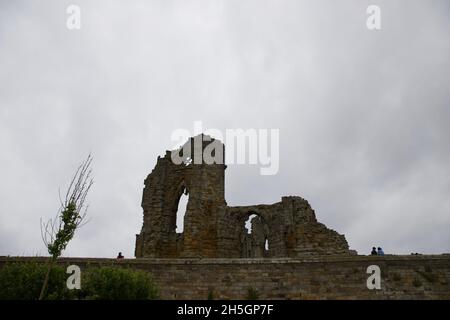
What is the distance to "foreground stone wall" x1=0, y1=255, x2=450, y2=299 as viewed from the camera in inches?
607

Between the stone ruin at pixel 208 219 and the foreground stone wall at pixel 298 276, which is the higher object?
the stone ruin at pixel 208 219

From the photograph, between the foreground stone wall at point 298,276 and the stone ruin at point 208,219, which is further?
the stone ruin at point 208,219

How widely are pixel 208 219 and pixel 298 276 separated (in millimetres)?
10794

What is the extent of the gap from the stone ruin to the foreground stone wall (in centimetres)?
684

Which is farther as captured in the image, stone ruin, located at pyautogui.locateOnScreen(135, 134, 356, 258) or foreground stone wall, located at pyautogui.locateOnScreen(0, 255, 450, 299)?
stone ruin, located at pyautogui.locateOnScreen(135, 134, 356, 258)

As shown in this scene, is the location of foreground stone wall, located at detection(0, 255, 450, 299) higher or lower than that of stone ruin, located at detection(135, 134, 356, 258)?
lower

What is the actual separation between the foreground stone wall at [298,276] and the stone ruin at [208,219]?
6843mm

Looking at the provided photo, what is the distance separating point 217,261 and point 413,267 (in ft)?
27.2

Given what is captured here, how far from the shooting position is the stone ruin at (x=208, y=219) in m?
24.3

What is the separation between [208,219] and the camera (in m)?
26.0

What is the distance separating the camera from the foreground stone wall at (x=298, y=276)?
15406mm

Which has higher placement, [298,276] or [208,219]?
[208,219]
